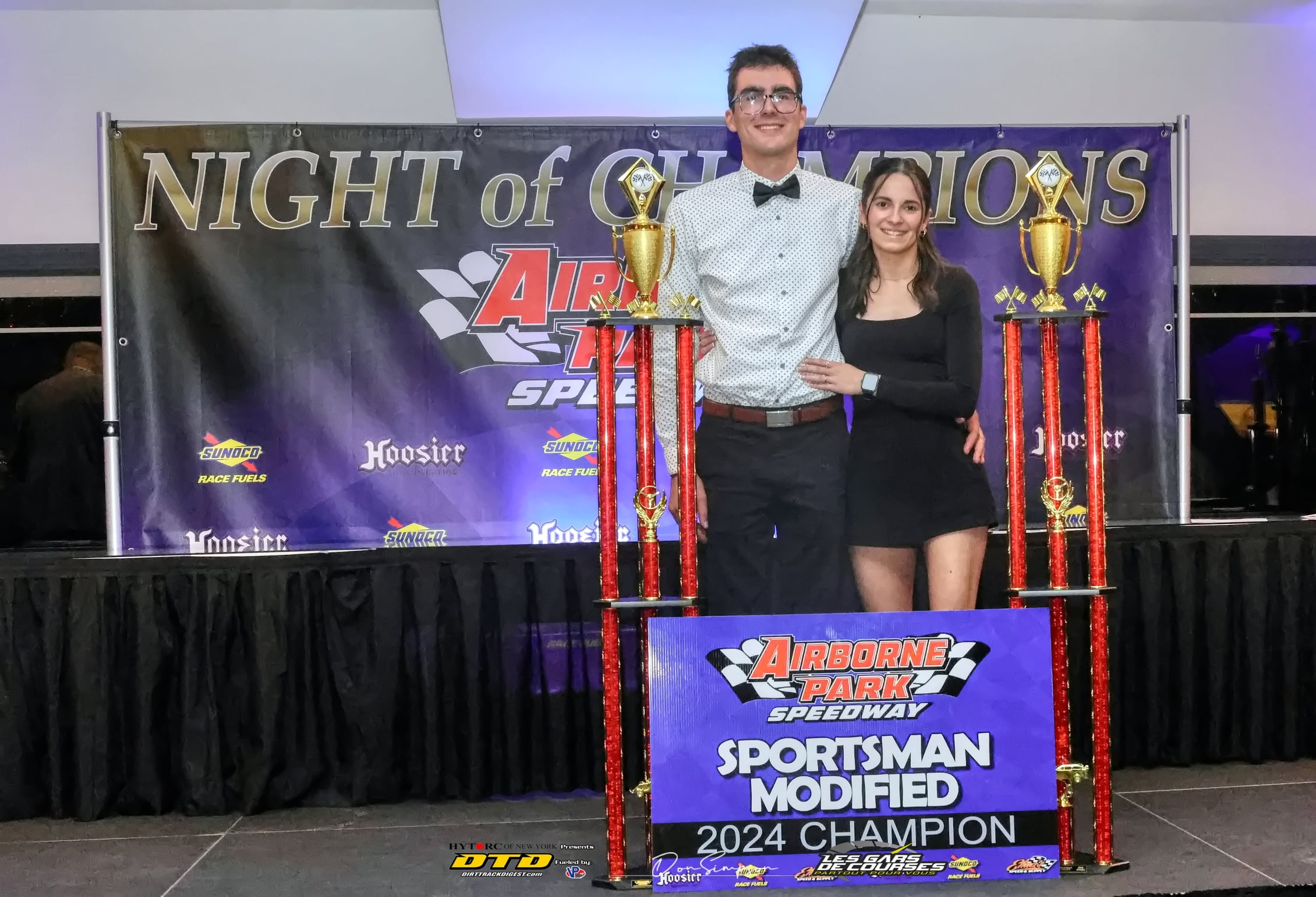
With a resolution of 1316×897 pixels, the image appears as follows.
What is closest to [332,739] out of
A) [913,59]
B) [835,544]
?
[835,544]

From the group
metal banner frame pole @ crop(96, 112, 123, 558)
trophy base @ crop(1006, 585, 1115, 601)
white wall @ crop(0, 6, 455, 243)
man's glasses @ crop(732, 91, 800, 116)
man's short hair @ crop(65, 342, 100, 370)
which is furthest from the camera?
man's short hair @ crop(65, 342, 100, 370)

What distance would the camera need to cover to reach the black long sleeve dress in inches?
108

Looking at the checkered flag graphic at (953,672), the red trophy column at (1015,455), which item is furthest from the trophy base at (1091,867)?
the red trophy column at (1015,455)

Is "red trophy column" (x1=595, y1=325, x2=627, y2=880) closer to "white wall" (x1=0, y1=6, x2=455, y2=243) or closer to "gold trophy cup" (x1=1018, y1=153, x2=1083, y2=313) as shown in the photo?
"gold trophy cup" (x1=1018, y1=153, x2=1083, y2=313)

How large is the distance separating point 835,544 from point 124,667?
6.75 ft

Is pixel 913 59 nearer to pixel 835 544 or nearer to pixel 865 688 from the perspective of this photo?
pixel 835 544

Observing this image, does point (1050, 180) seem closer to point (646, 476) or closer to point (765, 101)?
point (765, 101)

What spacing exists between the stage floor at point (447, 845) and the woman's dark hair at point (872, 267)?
52.5 inches

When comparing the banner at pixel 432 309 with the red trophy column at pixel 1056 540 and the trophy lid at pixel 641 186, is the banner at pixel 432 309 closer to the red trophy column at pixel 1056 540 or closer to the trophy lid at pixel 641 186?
the red trophy column at pixel 1056 540

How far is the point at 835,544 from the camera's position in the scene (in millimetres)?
2779

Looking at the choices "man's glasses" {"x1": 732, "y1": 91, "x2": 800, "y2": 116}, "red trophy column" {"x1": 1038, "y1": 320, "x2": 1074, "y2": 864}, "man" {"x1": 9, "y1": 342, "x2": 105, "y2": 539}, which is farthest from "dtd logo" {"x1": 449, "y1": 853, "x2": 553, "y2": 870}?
"man" {"x1": 9, "y1": 342, "x2": 105, "y2": 539}

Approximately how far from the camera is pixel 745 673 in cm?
253

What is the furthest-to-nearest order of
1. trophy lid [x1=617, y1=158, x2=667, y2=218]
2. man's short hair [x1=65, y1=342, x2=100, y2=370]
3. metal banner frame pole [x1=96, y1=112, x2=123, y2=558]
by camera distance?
man's short hair [x1=65, y1=342, x2=100, y2=370], metal banner frame pole [x1=96, y1=112, x2=123, y2=558], trophy lid [x1=617, y1=158, x2=667, y2=218]

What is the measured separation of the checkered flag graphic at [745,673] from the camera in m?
2.53
